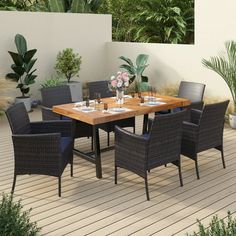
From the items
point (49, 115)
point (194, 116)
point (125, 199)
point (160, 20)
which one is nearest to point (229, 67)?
point (194, 116)

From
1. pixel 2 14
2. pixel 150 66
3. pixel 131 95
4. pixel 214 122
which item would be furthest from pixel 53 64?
pixel 214 122

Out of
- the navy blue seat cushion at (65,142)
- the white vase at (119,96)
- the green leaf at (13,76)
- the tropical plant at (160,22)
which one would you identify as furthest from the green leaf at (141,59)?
the navy blue seat cushion at (65,142)

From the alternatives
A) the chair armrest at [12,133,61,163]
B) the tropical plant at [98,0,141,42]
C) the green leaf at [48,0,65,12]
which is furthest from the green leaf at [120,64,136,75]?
the chair armrest at [12,133,61,163]

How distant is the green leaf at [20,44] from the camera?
9.01 meters

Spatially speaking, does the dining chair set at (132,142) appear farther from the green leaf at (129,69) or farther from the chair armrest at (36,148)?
the green leaf at (129,69)

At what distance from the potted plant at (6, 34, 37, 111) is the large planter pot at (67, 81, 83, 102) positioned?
1052mm

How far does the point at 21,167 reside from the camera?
442 centimetres

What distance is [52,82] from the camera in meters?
9.38

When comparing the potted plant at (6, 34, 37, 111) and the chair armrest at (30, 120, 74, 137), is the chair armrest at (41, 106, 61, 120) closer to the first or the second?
the chair armrest at (30, 120, 74, 137)

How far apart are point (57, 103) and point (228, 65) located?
362 cm

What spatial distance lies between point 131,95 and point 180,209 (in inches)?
101

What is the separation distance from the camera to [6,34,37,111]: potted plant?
8.91 m

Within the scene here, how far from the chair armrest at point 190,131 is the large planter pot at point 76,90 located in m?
5.15

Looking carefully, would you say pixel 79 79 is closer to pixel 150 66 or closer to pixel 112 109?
pixel 150 66
